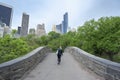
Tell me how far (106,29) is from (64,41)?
2443 cm

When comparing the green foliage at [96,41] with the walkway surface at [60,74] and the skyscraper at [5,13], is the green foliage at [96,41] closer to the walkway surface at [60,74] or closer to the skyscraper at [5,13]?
the walkway surface at [60,74]

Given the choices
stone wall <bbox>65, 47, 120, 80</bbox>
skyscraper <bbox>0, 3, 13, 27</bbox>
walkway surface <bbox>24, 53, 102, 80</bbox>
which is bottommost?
walkway surface <bbox>24, 53, 102, 80</bbox>

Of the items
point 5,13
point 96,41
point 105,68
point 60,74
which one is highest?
point 5,13

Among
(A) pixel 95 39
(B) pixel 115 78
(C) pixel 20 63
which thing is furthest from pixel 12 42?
(B) pixel 115 78

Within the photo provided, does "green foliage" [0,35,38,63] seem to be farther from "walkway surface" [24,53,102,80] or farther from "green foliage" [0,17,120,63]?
"walkway surface" [24,53,102,80]

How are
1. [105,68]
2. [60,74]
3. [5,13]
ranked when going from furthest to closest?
[5,13] < [60,74] < [105,68]

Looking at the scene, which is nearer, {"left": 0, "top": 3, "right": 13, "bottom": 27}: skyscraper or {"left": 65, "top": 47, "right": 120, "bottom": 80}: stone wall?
{"left": 65, "top": 47, "right": 120, "bottom": 80}: stone wall

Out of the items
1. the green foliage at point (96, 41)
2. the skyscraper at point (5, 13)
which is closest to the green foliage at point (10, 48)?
the green foliage at point (96, 41)

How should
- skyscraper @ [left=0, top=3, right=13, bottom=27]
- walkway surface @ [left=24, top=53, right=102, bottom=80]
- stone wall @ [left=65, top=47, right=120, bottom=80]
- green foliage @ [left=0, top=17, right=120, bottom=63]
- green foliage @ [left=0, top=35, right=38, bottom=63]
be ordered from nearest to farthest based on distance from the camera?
1. stone wall @ [left=65, top=47, right=120, bottom=80]
2. walkway surface @ [left=24, top=53, right=102, bottom=80]
3. green foliage @ [left=0, top=35, right=38, bottom=63]
4. green foliage @ [left=0, top=17, right=120, bottom=63]
5. skyscraper @ [left=0, top=3, right=13, bottom=27]

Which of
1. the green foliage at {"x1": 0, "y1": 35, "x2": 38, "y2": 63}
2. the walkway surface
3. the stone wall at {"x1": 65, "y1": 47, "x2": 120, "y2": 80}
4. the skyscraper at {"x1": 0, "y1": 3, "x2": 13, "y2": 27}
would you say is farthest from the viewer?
the skyscraper at {"x1": 0, "y1": 3, "x2": 13, "y2": 27}

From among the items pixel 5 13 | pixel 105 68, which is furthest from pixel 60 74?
pixel 5 13

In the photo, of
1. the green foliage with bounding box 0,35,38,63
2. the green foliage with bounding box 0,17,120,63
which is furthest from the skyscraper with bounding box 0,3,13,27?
the green foliage with bounding box 0,35,38,63

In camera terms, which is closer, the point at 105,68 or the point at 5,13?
the point at 105,68

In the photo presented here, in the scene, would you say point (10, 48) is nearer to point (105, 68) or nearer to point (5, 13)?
point (105, 68)
